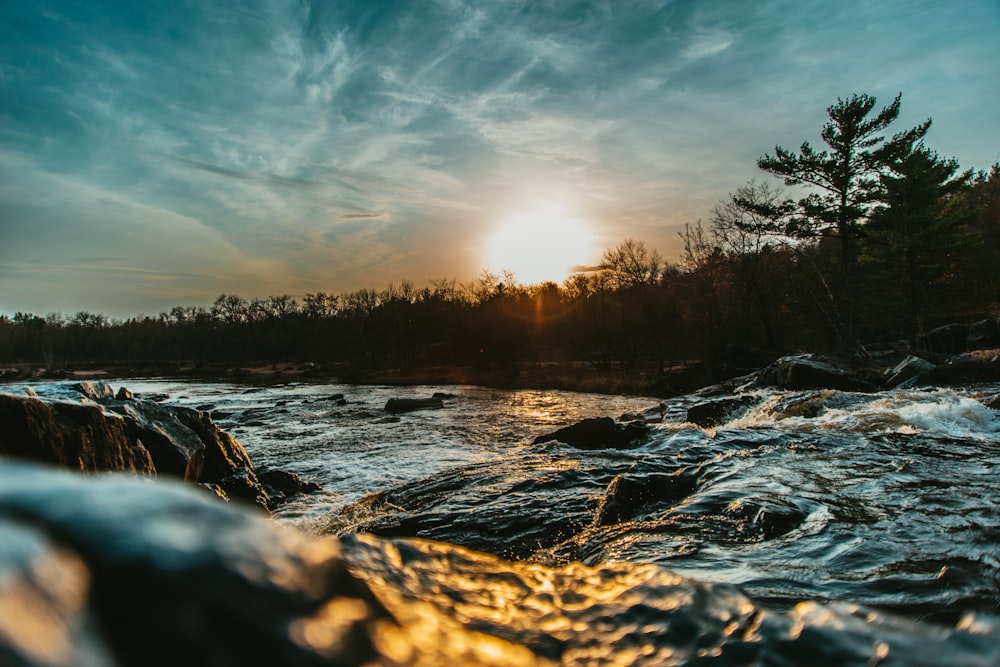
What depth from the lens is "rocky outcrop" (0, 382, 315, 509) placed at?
5.07 m

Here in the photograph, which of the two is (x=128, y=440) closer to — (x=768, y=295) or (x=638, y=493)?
(x=638, y=493)

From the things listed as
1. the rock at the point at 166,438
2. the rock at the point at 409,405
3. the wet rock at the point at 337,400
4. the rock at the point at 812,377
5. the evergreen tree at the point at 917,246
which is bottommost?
the wet rock at the point at 337,400

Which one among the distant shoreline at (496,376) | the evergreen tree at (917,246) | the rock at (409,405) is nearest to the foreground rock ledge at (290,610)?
the rock at (409,405)

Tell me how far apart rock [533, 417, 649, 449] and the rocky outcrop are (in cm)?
545

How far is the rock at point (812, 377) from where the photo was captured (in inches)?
655

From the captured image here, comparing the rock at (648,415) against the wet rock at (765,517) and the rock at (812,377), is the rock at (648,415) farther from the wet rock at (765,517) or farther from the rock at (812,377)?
the wet rock at (765,517)

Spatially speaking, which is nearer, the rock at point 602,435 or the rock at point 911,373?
the rock at point 602,435

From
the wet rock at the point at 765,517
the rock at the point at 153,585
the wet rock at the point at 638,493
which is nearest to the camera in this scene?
the rock at the point at 153,585

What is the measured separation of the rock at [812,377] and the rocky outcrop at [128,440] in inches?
624

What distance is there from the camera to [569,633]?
56.0 inches

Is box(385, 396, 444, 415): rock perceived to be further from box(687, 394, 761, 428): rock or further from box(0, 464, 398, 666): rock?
box(0, 464, 398, 666): rock

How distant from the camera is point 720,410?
628 inches

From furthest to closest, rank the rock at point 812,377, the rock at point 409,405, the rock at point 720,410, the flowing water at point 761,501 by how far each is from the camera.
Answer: the rock at point 409,405 < the rock at point 812,377 < the rock at point 720,410 < the flowing water at point 761,501

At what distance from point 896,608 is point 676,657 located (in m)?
2.81
